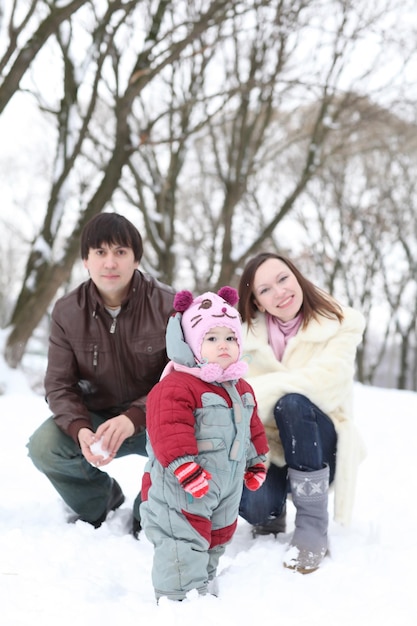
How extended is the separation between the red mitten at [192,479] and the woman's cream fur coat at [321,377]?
0.71 metres

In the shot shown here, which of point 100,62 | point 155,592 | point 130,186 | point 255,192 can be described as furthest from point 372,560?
point 255,192

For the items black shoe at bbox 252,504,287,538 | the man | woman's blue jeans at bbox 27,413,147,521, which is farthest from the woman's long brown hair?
black shoe at bbox 252,504,287,538

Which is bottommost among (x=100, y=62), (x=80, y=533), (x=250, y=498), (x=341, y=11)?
(x=80, y=533)

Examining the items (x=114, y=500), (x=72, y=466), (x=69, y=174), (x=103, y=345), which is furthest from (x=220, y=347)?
(x=69, y=174)

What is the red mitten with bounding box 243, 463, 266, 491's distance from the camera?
6.13 ft

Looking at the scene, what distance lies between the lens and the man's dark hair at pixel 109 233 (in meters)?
2.23

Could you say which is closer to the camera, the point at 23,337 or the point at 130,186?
the point at 23,337

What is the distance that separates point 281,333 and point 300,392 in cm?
31

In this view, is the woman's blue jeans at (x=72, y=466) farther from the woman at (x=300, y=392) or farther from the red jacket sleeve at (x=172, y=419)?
the red jacket sleeve at (x=172, y=419)

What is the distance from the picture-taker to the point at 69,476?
2354 mm

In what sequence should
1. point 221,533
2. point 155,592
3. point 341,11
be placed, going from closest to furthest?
1. point 155,592
2. point 221,533
3. point 341,11

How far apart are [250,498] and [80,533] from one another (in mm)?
705

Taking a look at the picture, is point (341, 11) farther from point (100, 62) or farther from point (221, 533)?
point (221, 533)

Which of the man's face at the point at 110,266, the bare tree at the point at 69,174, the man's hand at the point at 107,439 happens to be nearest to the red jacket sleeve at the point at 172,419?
the man's hand at the point at 107,439
